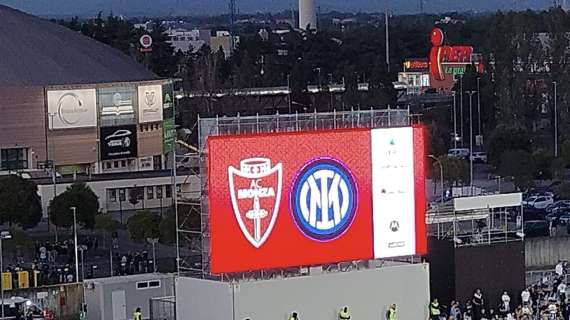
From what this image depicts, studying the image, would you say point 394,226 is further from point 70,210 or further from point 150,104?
point 150,104

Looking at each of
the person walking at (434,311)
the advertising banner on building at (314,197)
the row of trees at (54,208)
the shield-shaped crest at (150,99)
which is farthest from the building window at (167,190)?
the person walking at (434,311)

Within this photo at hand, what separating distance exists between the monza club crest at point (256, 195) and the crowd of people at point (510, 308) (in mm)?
2926

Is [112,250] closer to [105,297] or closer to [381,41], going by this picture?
[105,297]

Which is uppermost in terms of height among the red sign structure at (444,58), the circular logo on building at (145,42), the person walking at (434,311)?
the circular logo on building at (145,42)

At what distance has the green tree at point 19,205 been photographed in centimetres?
4053

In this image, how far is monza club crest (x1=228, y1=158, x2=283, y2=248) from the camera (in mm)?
23016

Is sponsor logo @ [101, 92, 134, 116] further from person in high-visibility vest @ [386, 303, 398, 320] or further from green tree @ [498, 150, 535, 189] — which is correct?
person in high-visibility vest @ [386, 303, 398, 320]

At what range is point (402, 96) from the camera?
77750 mm

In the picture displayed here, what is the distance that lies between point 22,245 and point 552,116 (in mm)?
30421

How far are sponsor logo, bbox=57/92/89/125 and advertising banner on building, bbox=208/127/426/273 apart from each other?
28.2m

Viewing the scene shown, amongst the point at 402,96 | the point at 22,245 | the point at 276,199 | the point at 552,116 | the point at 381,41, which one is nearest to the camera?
the point at 276,199

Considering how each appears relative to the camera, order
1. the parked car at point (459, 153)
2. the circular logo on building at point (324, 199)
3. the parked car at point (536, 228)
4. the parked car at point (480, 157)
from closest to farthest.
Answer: the circular logo on building at point (324, 199) < the parked car at point (536, 228) < the parked car at point (459, 153) < the parked car at point (480, 157)

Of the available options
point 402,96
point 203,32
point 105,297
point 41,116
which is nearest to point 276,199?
point 105,297

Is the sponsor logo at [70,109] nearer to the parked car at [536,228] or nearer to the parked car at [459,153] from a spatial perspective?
the parked car at [459,153]
